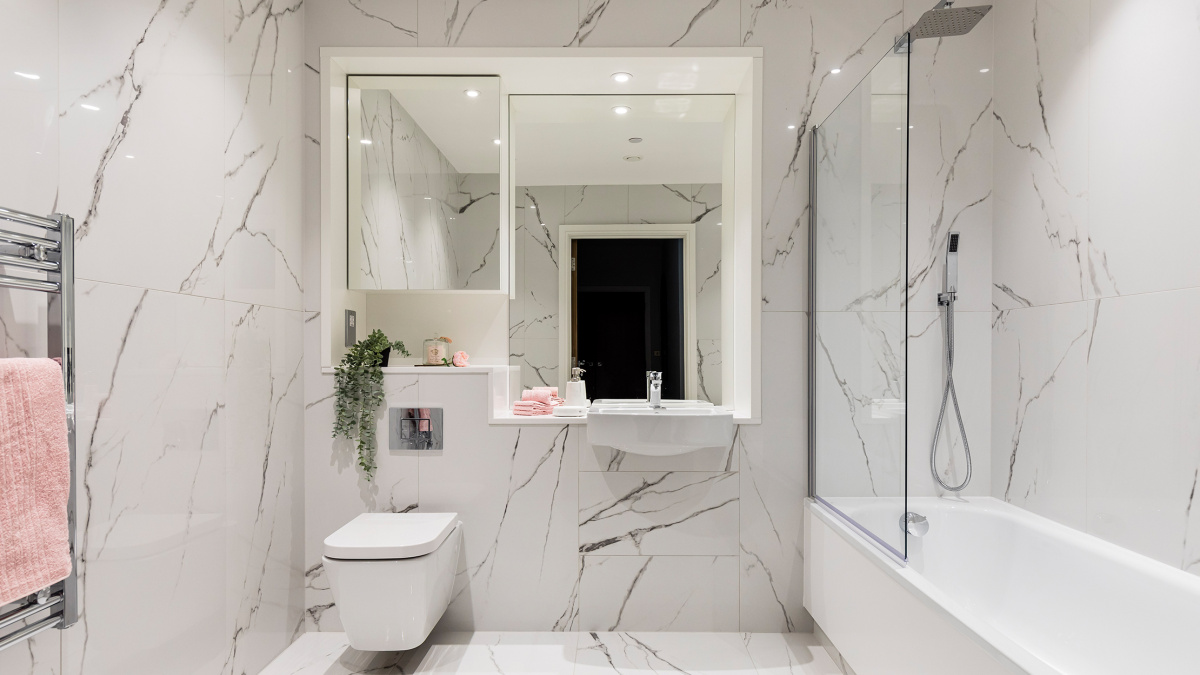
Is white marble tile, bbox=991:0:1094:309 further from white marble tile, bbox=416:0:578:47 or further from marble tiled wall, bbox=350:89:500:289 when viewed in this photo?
marble tiled wall, bbox=350:89:500:289

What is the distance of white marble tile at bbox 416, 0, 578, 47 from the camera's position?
7.82 ft

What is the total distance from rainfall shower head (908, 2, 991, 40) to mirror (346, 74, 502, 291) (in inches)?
61.7

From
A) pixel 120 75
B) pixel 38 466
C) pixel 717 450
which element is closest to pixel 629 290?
pixel 717 450

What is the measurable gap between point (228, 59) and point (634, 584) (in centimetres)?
230

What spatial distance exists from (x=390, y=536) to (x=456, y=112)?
1.71 meters

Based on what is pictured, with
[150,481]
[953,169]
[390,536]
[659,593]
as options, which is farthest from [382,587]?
[953,169]

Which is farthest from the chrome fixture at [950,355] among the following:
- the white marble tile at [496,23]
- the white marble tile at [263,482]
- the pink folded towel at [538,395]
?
the white marble tile at [263,482]

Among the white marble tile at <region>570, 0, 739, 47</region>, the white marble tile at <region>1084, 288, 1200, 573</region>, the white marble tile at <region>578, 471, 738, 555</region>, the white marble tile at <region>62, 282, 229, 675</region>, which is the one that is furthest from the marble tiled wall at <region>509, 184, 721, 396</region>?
the white marble tile at <region>1084, 288, 1200, 573</region>

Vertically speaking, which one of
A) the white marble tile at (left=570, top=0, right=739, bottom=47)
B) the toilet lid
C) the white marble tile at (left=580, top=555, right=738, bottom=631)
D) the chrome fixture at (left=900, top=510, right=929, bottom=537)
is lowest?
the white marble tile at (left=580, top=555, right=738, bottom=631)

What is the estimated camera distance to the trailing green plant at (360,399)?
2373 mm

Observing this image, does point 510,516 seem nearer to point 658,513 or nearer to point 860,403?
point 658,513

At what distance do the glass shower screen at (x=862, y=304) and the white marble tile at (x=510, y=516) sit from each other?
97cm

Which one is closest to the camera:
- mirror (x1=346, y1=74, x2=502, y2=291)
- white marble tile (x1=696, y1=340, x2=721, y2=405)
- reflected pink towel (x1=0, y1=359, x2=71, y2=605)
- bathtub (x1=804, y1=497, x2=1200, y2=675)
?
reflected pink towel (x1=0, y1=359, x2=71, y2=605)

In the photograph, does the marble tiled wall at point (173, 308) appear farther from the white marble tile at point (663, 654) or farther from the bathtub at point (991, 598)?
the bathtub at point (991, 598)
